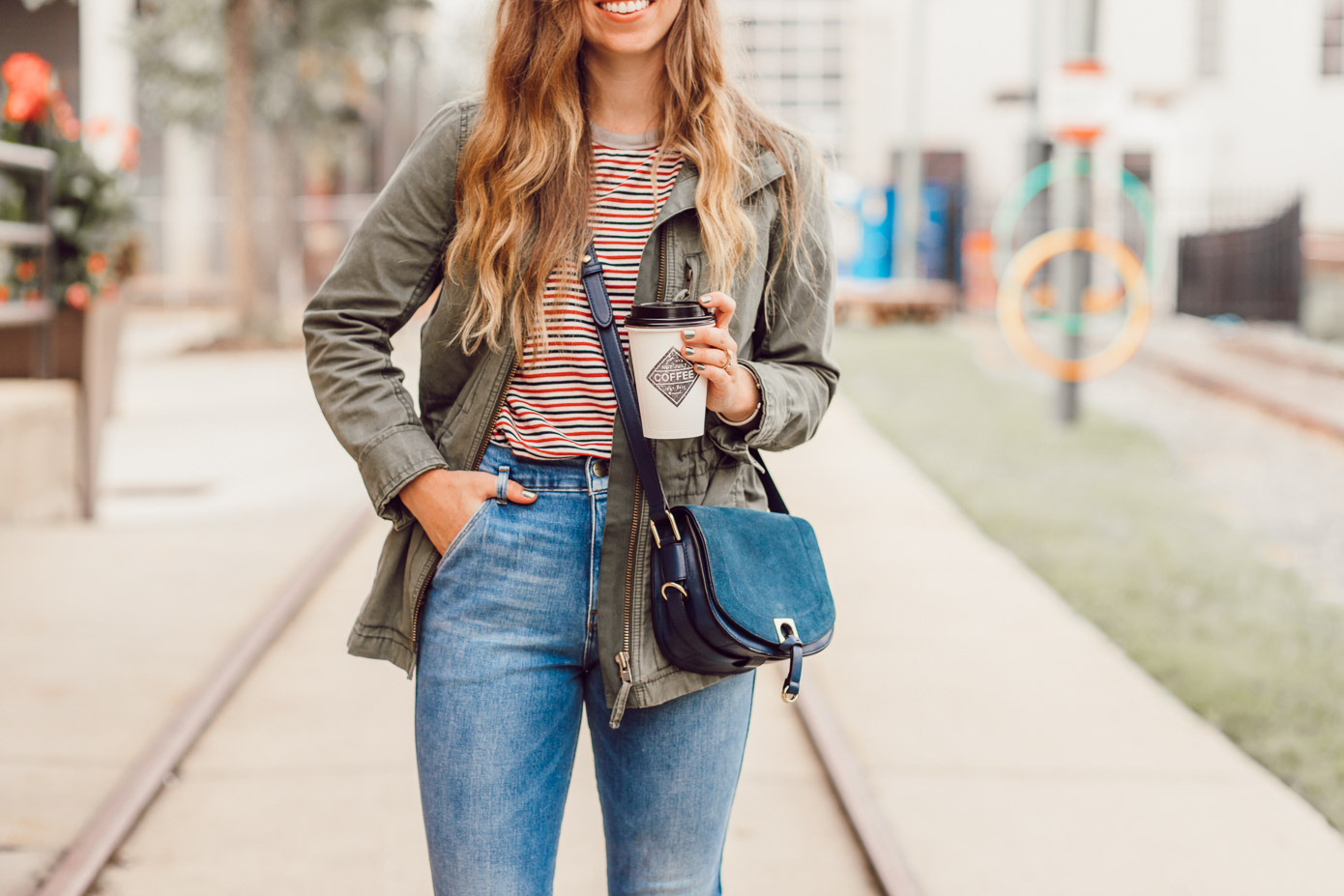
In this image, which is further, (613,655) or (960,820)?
(960,820)

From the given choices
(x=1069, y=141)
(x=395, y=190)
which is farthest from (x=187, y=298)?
(x=395, y=190)

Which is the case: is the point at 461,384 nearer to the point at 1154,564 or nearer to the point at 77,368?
the point at 1154,564

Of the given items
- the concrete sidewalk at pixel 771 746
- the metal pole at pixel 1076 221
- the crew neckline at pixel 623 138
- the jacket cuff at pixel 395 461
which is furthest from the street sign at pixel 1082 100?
the jacket cuff at pixel 395 461

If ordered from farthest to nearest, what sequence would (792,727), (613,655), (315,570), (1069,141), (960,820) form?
(1069,141)
(315,570)
(792,727)
(960,820)
(613,655)

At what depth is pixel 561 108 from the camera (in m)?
1.83

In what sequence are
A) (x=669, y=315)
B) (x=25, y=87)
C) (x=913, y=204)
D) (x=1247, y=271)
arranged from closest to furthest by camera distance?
(x=669, y=315), (x=25, y=87), (x=1247, y=271), (x=913, y=204)

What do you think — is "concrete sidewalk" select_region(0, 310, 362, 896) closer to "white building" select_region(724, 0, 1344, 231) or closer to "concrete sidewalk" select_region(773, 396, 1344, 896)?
"concrete sidewalk" select_region(773, 396, 1344, 896)

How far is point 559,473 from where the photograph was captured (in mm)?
1831

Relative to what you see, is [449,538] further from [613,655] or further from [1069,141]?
[1069,141]

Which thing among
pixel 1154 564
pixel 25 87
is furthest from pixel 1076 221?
pixel 25 87

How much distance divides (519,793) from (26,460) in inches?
217

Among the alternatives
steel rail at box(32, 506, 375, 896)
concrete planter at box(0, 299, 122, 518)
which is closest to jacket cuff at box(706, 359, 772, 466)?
steel rail at box(32, 506, 375, 896)

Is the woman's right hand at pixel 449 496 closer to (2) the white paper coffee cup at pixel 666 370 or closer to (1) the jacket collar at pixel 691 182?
(2) the white paper coffee cup at pixel 666 370

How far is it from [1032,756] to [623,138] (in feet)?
8.61
